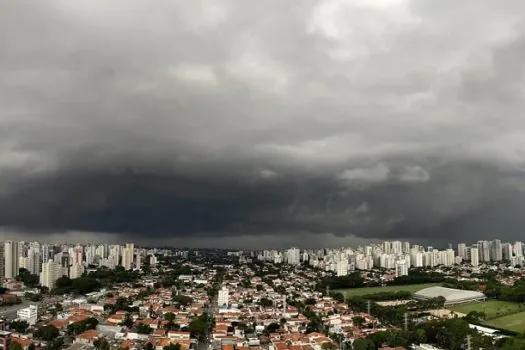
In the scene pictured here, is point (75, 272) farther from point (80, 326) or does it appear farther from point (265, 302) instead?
point (80, 326)

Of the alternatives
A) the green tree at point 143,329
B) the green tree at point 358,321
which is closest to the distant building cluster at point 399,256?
the green tree at point 358,321

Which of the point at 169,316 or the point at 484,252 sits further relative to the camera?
the point at 484,252

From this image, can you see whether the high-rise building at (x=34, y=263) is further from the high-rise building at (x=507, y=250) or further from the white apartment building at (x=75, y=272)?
the high-rise building at (x=507, y=250)

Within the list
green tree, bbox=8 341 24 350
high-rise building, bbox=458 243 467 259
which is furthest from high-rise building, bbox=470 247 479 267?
green tree, bbox=8 341 24 350

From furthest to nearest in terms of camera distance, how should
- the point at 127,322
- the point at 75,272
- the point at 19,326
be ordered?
the point at 75,272 → the point at 127,322 → the point at 19,326

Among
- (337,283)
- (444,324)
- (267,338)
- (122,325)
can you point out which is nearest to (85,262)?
(337,283)

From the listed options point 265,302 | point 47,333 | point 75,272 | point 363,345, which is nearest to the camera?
point 363,345

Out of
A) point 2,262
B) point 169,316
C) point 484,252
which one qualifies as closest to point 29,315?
point 169,316
